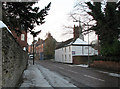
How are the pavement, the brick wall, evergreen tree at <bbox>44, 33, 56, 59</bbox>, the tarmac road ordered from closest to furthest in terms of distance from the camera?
the brick wall < the pavement < the tarmac road < evergreen tree at <bbox>44, 33, 56, 59</bbox>

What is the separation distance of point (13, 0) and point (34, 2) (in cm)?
149

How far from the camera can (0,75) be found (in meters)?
3.33

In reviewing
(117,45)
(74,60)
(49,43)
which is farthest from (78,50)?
(49,43)

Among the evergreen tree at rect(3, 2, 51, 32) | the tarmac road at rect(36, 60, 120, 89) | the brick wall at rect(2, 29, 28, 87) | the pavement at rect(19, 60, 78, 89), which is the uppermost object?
the evergreen tree at rect(3, 2, 51, 32)

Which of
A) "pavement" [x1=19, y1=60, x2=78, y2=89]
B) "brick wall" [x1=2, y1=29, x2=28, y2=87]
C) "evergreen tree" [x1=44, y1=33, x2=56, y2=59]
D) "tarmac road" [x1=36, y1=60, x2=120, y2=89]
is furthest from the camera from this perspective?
"evergreen tree" [x1=44, y1=33, x2=56, y2=59]

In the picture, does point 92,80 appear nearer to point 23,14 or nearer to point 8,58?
point 23,14

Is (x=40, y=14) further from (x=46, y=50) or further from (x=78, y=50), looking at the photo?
(x=46, y=50)

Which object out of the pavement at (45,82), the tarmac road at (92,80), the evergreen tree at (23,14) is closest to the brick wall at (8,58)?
the pavement at (45,82)

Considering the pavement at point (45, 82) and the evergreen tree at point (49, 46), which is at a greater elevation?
the evergreen tree at point (49, 46)

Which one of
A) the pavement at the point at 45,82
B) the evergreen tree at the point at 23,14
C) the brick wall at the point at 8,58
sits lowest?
the pavement at the point at 45,82

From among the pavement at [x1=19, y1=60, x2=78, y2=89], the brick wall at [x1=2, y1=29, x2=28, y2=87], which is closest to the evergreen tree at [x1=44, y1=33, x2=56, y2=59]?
the pavement at [x1=19, y1=60, x2=78, y2=89]

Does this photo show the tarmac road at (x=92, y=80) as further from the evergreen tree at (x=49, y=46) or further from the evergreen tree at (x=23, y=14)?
the evergreen tree at (x=49, y=46)

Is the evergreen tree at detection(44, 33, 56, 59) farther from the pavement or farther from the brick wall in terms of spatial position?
the brick wall

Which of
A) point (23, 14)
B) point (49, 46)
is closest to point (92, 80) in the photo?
point (23, 14)
